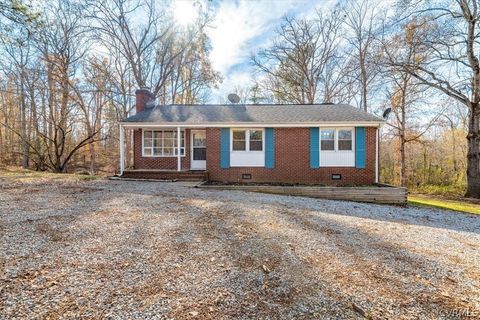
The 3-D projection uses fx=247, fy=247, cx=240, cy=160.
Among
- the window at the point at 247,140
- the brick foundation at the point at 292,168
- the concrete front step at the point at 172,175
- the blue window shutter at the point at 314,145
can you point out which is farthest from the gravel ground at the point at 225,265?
the window at the point at 247,140

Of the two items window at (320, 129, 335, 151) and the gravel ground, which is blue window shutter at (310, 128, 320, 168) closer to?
window at (320, 129, 335, 151)

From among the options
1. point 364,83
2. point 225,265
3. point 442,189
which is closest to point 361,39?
point 364,83

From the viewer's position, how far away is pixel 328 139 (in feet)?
36.9

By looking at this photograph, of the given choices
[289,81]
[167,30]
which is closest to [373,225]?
[289,81]

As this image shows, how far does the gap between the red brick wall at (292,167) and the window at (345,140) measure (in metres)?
0.75

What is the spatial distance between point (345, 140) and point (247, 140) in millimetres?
4447

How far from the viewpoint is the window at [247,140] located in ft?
37.9

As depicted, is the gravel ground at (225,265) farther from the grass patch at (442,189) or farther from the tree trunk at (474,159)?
the grass patch at (442,189)

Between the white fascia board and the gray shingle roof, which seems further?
the gray shingle roof

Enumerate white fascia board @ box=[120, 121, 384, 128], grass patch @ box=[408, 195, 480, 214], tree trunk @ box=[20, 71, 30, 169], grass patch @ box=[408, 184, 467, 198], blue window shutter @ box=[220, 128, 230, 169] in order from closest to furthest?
grass patch @ box=[408, 195, 480, 214] → white fascia board @ box=[120, 121, 384, 128] → blue window shutter @ box=[220, 128, 230, 169] → grass patch @ box=[408, 184, 467, 198] → tree trunk @ box=[20, 71, 30, 169]

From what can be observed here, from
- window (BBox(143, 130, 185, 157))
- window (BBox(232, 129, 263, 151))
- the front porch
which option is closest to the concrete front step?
the front porch

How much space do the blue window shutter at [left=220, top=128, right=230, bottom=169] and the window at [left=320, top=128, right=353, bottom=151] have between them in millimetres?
4290

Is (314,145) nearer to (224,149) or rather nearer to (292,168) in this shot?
(292,168)

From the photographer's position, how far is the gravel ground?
219 cm
